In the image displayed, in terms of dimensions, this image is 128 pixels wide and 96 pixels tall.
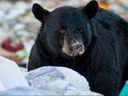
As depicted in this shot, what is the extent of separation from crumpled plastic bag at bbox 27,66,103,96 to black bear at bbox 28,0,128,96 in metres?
0.87

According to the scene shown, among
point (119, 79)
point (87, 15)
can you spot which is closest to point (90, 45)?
point (87, 15)

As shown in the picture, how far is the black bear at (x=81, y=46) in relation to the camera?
12.8 ft

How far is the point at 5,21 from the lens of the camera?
9.53 m

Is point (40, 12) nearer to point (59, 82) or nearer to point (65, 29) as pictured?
point (65, 29)

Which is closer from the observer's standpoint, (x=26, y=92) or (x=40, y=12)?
(x=26, y=92)

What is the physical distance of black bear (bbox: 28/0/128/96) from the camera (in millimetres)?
3896

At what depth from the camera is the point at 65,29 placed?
390 centimetres

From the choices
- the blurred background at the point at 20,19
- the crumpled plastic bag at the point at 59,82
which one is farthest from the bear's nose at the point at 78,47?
the blurred background at the point at 20,19

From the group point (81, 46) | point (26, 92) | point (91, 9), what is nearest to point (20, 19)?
point (91, 9)

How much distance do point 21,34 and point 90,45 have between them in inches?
203

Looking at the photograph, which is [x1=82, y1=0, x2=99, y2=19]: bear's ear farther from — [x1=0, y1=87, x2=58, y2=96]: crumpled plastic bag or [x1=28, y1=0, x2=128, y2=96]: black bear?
[x1=0, y1=87, x2=58, y2=96]: crumpled plastic bag

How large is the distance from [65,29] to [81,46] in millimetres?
185

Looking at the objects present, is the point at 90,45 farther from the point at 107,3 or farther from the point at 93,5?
the point at 107,3

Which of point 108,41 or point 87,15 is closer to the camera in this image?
point 87,15
